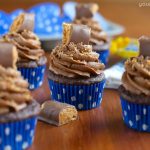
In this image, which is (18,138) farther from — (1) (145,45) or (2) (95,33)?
(2) (95,33)

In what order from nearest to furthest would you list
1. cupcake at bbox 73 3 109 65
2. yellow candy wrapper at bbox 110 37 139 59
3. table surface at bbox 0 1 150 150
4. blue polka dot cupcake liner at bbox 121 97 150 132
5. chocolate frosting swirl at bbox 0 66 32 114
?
chocolate frosting swirl at bbox 0 66 32 114
table surface at bbox 0 1 150 150
blue polka dot cupcake liner at bbox 121 97 150 132
cupcake at bbox 73 3 109 65
yellow candy wrapper at bbox 110 37 139 59

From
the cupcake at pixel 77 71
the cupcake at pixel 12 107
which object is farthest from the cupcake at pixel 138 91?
the cupcake at pixel 12 107

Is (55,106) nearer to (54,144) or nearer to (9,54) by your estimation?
(54,144)

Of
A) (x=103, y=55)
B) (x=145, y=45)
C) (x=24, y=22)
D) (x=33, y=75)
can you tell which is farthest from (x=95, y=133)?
(x=103, y=55)

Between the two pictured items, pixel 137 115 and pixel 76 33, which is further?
pixel 76 33

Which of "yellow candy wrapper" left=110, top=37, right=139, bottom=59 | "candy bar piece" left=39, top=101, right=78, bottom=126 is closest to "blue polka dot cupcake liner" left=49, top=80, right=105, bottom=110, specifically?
"candy bar piece" left=39, top=101, right=78, bottom=126

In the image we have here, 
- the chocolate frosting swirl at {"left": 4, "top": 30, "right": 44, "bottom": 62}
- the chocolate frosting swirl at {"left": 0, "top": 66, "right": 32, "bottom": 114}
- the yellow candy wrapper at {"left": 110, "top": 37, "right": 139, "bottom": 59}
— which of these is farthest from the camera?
the yellow candy wrapper at {"left": 110, "top": 37, "right": 139, "bottom": 59}

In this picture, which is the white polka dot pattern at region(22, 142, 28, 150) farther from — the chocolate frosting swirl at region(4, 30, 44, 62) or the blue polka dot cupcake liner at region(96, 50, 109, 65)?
the blue polka dot cupcake liner at region(96, 50, 109, 65)

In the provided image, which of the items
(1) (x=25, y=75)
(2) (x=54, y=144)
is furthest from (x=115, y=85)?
(2) (x=54, y=144)
